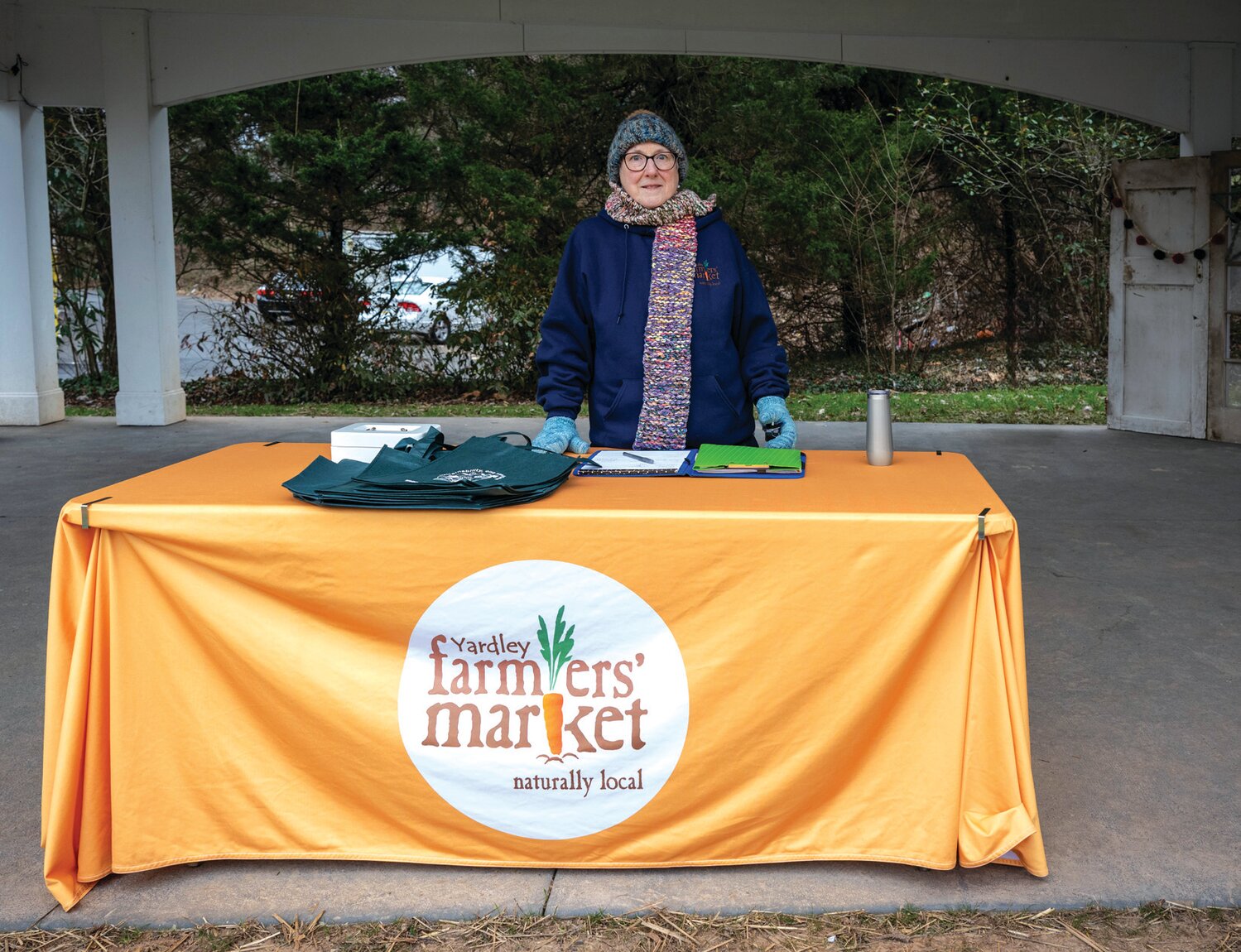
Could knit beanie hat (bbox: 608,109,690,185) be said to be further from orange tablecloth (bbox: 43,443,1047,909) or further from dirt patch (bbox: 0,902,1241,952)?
dirt patch (bbox: 0,902,1241,952)

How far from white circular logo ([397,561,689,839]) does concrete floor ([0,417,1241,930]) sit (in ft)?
0.54

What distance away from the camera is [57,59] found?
8.70 metres

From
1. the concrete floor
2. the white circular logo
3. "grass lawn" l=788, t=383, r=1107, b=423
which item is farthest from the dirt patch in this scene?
"grass lawn" l=788, t=383, r=1107, b=423

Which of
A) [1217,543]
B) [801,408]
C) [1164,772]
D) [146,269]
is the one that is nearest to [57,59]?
[146,269]

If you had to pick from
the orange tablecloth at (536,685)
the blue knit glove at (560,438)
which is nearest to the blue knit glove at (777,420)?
the blue knit glove at (560,438)

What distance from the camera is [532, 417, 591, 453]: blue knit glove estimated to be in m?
2.72

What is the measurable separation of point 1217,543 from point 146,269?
23.4 ft

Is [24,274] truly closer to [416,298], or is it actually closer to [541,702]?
[416,298]

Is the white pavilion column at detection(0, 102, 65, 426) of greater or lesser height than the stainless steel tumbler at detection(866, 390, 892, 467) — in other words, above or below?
above

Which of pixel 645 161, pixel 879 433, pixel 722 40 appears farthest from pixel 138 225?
pixel 879 433

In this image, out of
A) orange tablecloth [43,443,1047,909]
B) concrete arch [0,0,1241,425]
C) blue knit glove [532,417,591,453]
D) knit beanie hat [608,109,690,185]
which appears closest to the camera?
orange tablecloth [43,443,1047,909]

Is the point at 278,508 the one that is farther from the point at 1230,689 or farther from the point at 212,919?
the point at 1230,689

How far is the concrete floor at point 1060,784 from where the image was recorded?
2168 millimetres

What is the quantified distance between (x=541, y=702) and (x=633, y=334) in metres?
1.07
